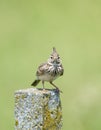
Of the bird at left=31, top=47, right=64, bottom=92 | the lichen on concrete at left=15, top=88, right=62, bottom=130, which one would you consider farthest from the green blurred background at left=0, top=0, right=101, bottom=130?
the lichen on concrete at left=15, top=88, right=62, bottom=130

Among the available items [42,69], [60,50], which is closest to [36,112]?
[42,69]

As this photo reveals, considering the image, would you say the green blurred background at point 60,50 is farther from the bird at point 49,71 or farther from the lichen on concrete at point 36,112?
the lichen on concrete at point 36,112

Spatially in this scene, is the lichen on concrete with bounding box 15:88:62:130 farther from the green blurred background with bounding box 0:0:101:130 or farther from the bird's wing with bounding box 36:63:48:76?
the green blurred background with bounding box 0:0:101:130

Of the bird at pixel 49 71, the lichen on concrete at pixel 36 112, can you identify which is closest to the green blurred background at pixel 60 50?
the bird at pixel 49 71

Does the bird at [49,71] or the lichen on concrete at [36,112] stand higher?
the bird at [49,71]

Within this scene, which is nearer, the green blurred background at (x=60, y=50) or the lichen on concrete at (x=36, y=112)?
the lichen on concrete at (x=36, y=112)

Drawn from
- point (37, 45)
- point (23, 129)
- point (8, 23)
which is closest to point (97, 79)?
point (37, 45)

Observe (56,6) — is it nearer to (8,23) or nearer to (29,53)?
(8,23)

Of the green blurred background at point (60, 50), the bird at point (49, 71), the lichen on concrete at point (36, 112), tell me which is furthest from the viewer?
the green blurred background at point (60, 50)
